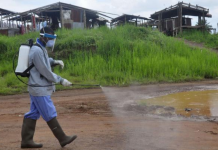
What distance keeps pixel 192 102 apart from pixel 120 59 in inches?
196

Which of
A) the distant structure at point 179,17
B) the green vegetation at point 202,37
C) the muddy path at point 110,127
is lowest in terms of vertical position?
the muddy path at point 110,127

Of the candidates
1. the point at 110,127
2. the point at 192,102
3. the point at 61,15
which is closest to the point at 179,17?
the point at 61,15

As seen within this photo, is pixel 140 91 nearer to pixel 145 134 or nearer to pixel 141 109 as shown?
pixel 141 109

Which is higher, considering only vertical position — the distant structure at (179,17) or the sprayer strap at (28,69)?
the distant structure at (179,17)

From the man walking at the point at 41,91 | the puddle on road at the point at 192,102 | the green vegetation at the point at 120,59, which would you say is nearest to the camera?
the man walking at the point at 41,91

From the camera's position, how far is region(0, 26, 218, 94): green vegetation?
10000 millimetres

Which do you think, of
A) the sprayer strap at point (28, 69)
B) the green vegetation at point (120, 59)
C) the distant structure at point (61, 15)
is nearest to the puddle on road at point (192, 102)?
the green vegetation at point (120, 59)

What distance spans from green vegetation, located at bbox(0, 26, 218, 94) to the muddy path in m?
2.56

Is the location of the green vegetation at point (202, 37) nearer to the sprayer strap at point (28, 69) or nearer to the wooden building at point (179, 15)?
the wooden building at point (179, 15)

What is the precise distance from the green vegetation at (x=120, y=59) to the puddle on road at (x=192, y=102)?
→ 2326 mm

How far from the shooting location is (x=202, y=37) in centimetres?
2033

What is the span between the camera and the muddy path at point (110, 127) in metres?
3.83

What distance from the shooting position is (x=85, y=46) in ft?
41.7

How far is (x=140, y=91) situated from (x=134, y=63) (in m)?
2.74
